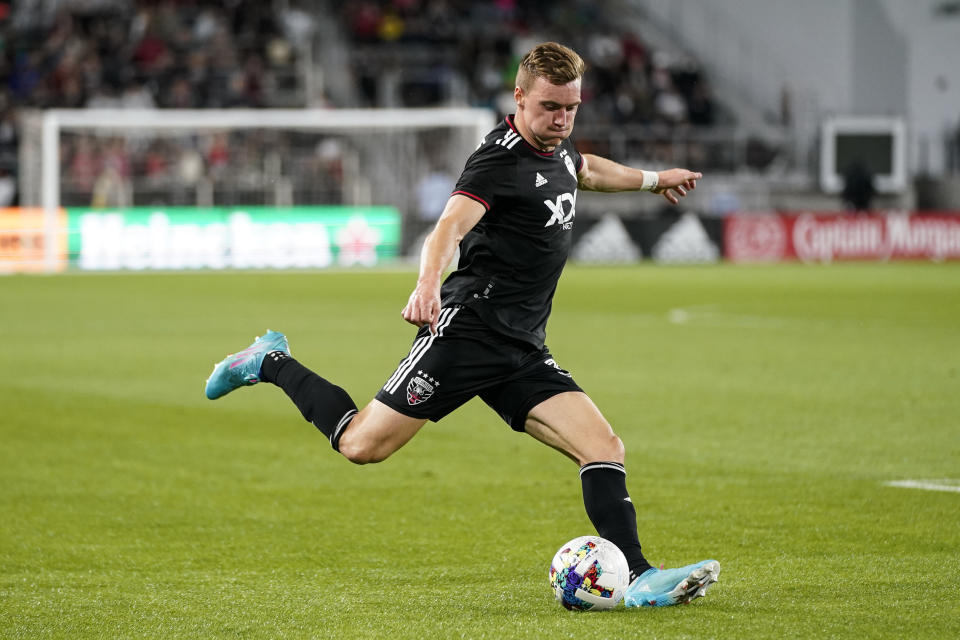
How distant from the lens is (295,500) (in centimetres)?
756

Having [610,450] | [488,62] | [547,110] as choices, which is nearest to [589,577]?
[610,450]

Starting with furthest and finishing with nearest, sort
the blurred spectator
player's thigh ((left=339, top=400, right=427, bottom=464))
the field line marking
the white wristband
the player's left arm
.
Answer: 1. the blurred spectator
2. the field line marking
3. the white wristband
4. the player's left arm
5. player's thigh ((left=339, top=400, right=427, bottom=464))

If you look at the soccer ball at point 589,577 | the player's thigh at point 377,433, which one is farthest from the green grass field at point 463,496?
the player's thigh at point 377,433

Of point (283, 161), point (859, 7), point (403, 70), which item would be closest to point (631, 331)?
point (283, 161)

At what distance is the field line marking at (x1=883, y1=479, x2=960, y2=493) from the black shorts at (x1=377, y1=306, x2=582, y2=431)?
2.86 m

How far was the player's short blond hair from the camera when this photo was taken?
5.25m

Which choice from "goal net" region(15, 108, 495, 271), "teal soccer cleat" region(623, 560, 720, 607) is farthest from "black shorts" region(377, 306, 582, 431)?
"goal net" region(15, 108, 495, 271)

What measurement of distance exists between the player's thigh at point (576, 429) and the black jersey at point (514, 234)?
Result: 0.26m

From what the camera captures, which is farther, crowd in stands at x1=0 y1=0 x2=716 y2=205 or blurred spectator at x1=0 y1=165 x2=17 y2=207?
crowd in stands at x1=0 y1=0 x2=716 y2=205

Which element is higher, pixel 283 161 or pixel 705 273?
pixel 283 161

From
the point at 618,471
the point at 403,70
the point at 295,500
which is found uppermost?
the point at 403,70

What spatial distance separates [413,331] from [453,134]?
54.8ft

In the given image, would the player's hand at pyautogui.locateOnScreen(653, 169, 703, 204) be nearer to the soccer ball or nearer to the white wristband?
the white wristband

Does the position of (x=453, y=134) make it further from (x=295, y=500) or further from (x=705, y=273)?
(x=295, y=500)
